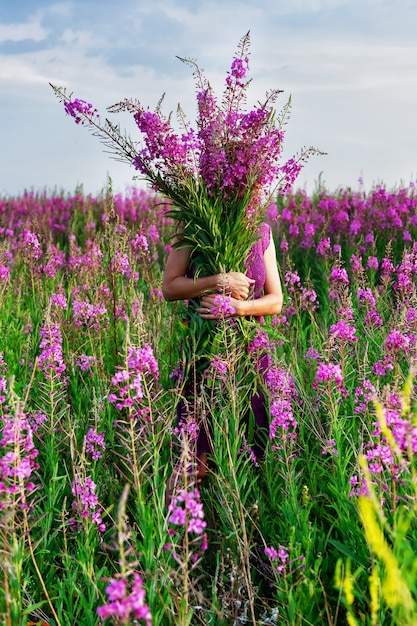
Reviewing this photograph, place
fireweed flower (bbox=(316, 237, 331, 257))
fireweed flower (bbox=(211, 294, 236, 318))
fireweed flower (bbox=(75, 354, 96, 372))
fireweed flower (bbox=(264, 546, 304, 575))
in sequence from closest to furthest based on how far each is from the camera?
1. fireweed flower (bbox=(264, 546, 304, 575))
2. fireweed flower (bbox=(211, 294, 236, 318))
3. fireweed flower (bbox=(75, 354, 96, 372))
4. fireweed flower (bbox=(316, 237, 331, 257))

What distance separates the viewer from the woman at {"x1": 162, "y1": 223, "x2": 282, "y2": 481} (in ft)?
9.99

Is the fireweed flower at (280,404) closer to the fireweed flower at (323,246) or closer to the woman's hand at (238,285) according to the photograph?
the woman's hand at (238,285)

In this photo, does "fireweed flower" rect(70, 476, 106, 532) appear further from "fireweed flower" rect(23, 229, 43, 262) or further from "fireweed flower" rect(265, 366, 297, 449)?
"fireweed flower" rect(23, 229, 43, 262)

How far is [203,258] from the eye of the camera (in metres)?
3.17

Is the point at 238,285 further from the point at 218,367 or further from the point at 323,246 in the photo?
the point at 323,246

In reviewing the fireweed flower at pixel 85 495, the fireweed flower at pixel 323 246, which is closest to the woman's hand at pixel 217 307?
the fireweed flower at pixel 85 495

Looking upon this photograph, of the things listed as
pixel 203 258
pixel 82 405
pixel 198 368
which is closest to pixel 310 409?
pixel 198 368

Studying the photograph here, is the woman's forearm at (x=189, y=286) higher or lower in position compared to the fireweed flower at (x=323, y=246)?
lower

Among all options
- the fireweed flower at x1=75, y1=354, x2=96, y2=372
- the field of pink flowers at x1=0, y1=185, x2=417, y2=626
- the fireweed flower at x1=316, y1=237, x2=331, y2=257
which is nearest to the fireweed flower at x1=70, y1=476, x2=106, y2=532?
the field of pink flowers at x1=0, y1=185, x2=417, y2=626

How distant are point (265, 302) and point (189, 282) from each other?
0.40 metres

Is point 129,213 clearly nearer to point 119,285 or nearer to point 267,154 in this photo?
point 119,285

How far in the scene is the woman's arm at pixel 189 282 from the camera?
3.05m

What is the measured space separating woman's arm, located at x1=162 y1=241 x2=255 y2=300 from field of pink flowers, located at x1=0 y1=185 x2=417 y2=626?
7.1 inches

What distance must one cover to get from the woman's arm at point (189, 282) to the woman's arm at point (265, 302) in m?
0.06
